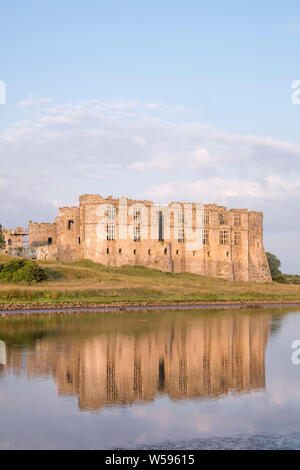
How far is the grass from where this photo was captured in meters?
44.3

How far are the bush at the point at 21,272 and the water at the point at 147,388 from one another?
2017cm

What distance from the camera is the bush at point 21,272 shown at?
49.6 metres

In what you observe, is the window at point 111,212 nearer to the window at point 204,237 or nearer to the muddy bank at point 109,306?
the window at point 204,237

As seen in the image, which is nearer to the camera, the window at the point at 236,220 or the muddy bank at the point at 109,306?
the muddy bank at the point at 109,306

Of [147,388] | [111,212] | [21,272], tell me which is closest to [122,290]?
[21,272]

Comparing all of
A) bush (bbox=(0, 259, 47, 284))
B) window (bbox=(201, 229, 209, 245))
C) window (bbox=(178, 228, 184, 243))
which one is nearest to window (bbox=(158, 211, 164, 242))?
window (bbox=(178, 228, 184, 243))

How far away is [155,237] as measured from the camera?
68.8 meters

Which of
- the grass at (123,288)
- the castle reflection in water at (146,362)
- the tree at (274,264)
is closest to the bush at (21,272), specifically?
the grass at (123,288)

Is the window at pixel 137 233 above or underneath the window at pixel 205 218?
underneath

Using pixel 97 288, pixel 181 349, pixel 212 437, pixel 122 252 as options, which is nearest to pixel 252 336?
pixel 181 349

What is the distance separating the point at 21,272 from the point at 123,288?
901cm
